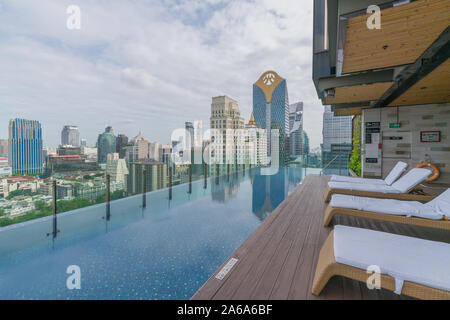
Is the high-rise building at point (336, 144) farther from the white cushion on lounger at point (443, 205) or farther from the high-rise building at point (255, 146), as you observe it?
the white cushion on lounger at point (443, 205)

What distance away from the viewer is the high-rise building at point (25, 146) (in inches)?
168

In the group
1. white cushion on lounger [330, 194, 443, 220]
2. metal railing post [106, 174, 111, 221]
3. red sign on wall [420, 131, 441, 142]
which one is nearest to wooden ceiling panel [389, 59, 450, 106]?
red sign on wall [420, 131, 441, 142]

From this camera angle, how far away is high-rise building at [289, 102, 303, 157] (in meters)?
11.0

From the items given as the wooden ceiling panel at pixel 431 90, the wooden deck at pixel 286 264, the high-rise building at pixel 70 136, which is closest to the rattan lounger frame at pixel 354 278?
the wooden deck at pixel 286 264

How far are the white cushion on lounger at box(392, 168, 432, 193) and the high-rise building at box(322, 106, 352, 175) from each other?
525 cm

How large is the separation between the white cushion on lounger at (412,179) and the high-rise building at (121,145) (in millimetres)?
6826

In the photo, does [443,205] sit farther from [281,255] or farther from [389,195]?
[281,255]

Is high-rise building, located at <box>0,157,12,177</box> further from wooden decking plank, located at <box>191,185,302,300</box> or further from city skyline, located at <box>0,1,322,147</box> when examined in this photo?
wooden decking plank, located at <box>191,185,302,300</box>

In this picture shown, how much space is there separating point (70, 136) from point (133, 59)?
166 inches

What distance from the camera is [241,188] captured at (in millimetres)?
7297

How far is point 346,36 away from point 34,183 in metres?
6.35

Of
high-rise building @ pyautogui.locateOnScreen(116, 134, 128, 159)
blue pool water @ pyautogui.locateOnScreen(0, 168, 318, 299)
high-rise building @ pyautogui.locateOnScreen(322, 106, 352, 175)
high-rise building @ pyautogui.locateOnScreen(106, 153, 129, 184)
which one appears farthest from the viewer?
high-rise building @ pyautogui.locateOnScreen(322, 106, 352, 175)
